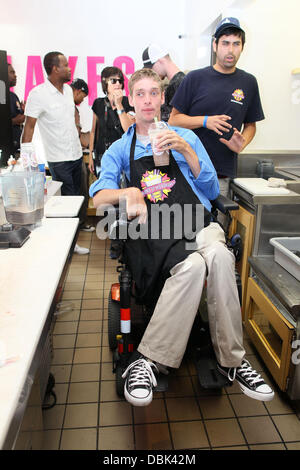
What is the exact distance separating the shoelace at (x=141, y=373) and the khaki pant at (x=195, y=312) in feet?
0.12

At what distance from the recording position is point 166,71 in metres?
3.18

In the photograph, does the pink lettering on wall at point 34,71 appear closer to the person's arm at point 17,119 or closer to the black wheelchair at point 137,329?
the person's arm at point 17,119

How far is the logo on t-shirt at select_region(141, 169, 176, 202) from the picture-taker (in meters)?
1.83

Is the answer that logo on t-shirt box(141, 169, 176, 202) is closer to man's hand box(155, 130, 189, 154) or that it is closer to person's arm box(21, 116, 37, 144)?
man's hand box(155, 130, 189, 154)

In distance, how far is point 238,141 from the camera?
229 centimetres

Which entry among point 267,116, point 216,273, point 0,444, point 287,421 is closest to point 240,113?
point 267,116

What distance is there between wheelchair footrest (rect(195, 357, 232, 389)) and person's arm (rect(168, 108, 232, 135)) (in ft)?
4.25

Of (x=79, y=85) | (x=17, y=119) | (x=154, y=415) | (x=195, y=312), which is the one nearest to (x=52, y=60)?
(x=17, y=119)

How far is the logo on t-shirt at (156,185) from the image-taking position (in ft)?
6.00

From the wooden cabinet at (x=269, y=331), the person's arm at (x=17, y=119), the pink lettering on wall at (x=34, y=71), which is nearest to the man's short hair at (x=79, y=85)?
the pink lettering on wall at (x=34, y=71)

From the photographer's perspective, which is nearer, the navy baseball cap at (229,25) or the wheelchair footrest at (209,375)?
the wheelchair footrest at (209,375)

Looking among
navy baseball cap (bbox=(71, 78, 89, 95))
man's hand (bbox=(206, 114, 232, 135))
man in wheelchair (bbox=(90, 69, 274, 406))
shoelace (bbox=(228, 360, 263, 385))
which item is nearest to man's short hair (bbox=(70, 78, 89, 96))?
navy baseball cap (bbox=(71, 78, 89, 95))

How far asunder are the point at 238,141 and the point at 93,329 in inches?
58.4

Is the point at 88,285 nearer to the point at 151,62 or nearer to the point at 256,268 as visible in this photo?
the point at 256,268
